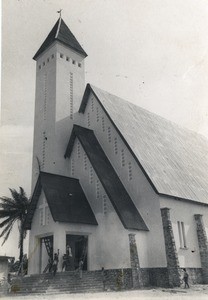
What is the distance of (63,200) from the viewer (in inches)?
934

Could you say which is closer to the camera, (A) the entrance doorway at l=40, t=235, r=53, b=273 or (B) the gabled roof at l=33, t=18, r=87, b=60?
(A) the entrance doorway at l=40, t=235, r=53, b=273

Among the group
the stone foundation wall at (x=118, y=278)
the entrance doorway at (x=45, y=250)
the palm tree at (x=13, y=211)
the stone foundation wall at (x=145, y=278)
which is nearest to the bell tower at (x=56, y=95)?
the entrance doorway at (x=45, y=250)

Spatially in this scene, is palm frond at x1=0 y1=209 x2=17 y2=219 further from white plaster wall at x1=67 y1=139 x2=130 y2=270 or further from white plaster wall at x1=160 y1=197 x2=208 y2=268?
white plaster wall at x1=160 y1=197 x2=208 y2=268

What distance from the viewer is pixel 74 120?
3164cm

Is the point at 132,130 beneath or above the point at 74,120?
beneath

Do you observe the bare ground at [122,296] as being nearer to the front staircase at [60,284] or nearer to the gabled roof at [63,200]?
the front staircase at [60,284]

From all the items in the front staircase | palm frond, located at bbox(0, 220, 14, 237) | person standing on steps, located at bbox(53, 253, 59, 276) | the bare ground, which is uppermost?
palm frond, located at bbox(0, 220, 14, 237)

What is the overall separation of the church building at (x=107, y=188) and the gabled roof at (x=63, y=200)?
0.08 metres

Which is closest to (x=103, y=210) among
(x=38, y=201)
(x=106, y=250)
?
(x=106, y=250)

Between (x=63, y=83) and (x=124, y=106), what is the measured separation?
20.7 feet

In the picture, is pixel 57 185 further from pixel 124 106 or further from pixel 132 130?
pixel 124 106

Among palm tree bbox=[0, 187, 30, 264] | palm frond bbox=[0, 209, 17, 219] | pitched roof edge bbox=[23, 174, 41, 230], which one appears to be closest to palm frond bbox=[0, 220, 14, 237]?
palm tree bbox=[0, 187, 30, 264]

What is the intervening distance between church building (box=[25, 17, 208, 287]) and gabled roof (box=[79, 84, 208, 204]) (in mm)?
118

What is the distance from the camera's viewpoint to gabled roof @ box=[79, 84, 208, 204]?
25047mm
